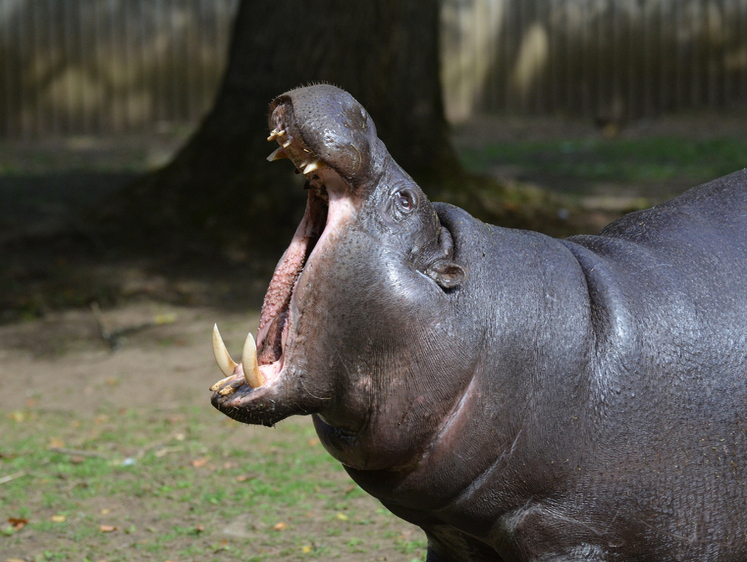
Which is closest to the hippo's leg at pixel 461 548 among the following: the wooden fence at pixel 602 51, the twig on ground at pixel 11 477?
the twig on ground at pixel 11 477

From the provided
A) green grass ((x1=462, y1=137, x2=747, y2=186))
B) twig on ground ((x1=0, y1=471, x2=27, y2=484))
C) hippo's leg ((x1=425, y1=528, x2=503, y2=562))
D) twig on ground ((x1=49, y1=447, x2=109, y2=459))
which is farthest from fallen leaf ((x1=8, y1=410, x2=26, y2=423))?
green grass ((x1=462, y1=137, x2=747, y2=186))

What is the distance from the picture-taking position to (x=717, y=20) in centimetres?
1455

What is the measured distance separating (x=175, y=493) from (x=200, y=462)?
39 cm

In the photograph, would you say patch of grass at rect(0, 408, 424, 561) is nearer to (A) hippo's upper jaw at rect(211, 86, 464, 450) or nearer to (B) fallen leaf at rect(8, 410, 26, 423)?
(B) fallen leaf at rect(8, 410, 26, 423)

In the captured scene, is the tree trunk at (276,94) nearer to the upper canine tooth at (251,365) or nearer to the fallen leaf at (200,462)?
the fallen leaf at (200,462)

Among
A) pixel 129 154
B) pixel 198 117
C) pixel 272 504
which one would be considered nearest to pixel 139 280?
pixel 272 504

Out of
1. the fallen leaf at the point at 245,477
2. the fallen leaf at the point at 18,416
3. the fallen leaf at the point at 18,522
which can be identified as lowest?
the fallen leaf at the point at 18,416

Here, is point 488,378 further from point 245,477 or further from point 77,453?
point 77,453

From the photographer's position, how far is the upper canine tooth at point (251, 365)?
198cm

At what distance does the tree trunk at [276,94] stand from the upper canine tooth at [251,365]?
210 inches

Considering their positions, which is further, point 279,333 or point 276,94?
point 276,94

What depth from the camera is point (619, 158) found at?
11.0 metres

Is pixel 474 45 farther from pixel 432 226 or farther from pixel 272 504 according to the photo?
pixel 432 226

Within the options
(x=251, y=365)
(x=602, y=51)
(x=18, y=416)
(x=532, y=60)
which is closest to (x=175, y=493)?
(x=18, y=416)
